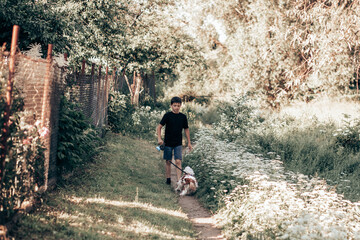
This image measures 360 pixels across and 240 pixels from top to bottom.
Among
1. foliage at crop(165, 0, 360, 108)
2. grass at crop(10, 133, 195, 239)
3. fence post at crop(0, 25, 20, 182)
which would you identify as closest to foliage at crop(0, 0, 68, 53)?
grass at crop(10, 133, 195, 239)

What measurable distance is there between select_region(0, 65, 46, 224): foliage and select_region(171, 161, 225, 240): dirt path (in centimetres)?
271

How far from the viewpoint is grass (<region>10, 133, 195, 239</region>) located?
4352mm

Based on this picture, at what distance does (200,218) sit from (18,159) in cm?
365

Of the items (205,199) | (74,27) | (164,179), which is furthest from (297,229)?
(74,27)

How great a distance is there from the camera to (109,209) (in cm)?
549

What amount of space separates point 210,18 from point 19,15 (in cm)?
1610

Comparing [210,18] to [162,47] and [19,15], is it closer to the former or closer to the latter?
[162,47]

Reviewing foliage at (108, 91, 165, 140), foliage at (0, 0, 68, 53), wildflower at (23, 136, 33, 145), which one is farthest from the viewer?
foliage at (108, 91, 165, 140)

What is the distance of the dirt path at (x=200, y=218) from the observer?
19.2 ft

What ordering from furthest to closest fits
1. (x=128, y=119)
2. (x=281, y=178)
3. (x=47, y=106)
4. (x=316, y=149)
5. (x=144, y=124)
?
1. (x=144, y=124)
2. (x=128, y=119)
3. (x=316, y=149)
4. (x=281, y=178)
5. (x=47, y=106)

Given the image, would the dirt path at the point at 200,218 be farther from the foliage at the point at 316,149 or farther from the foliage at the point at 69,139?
the foliage at the point at 316,149

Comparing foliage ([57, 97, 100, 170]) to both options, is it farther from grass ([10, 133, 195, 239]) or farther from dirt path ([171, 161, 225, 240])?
dirt path ([171, 161, 225, 240])

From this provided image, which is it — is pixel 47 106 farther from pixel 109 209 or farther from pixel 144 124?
pixel 144 124

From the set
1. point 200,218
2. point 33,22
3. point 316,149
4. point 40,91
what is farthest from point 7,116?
point 316,149
